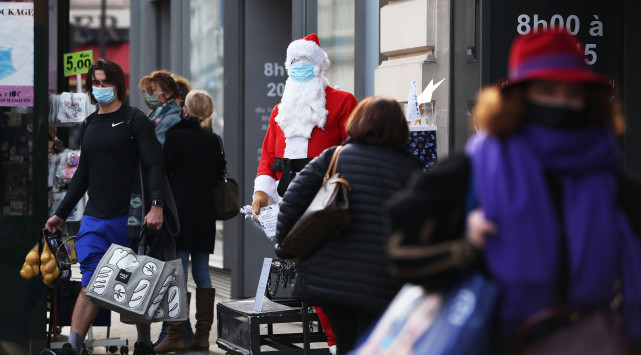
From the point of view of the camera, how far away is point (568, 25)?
6164 millimetres

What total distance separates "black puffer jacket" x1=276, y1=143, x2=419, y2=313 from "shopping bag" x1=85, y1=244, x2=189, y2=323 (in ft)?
6.57

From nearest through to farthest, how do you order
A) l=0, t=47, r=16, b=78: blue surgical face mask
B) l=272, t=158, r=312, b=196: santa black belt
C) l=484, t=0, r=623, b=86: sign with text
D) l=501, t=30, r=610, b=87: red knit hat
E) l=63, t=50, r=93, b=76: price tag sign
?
l=501, t=30, r=610, b=87: red knit hat < l=484, t=0, r=623, b=86: sign with text < l=272, t=158, r=312, b=196: santa black belt < l=0, t=47, r=16, b=78: blue surgical face mask < l=63, t=50, r=93, b=76: price tag sign

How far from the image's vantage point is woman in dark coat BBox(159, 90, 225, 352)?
8.16 metres

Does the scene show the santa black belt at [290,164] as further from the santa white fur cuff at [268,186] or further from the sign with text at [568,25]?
the sign with text at [568,25]

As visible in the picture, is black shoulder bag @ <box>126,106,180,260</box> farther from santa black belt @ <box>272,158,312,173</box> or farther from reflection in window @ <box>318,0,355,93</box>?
reflection in window @ <box>318,0,355,93</box>

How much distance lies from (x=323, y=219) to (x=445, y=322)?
185cm

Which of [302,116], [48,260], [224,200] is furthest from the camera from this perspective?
[224,200]

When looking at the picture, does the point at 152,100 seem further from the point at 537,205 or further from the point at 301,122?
the point at 537,205

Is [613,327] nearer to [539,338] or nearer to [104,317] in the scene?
[539,338]

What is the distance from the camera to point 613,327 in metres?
2.99

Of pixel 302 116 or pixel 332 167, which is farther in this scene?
pixel 302 116

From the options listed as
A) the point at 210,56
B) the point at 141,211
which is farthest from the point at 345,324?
the point at 210,56

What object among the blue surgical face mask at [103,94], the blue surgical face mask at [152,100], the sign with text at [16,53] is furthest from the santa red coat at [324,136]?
the blue surgical face mask at [152,100]

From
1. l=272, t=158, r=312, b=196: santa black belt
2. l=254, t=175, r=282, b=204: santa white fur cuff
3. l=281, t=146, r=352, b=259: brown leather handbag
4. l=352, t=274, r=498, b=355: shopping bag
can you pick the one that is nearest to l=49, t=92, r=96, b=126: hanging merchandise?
l=254, t=175, r=282, b=204: santa white fur cuff
